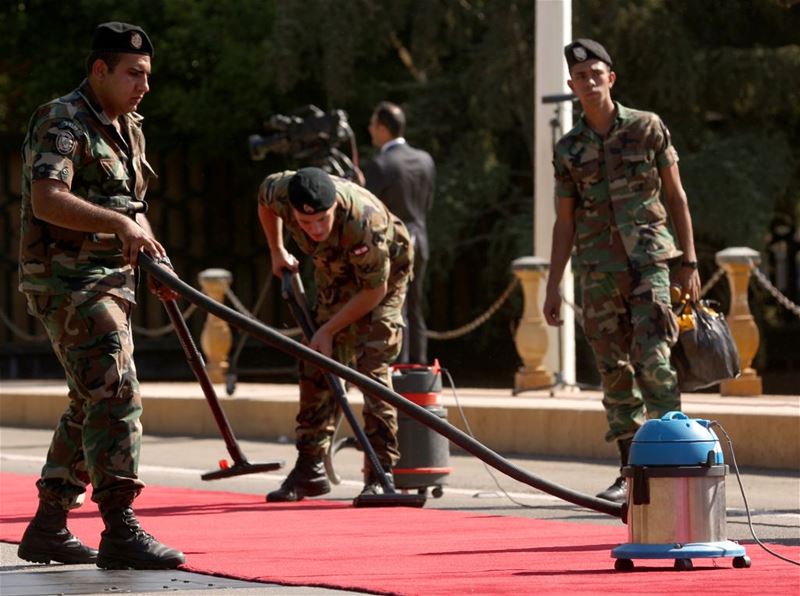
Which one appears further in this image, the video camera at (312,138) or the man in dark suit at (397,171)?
the video camera at (312,138)

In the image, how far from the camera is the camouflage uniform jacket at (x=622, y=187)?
874 centimetres

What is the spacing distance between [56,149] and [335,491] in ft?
13.1

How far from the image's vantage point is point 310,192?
856 centimetres

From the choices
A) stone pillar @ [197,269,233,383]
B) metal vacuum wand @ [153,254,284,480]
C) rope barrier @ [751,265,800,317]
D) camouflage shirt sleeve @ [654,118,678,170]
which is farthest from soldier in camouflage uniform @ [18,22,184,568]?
stone pillar @ [197,269,233,383]

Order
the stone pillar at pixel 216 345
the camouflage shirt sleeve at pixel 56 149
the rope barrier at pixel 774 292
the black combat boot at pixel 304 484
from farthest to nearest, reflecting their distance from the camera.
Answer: the stone pillar at pixel 216 345
the rope barrier at pixel 774 292
the black combat boot at pixel 304 484
the camouflage shirt sleeve at pixel 56 149

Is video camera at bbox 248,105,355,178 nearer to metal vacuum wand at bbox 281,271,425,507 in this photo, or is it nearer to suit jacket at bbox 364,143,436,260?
suit jacket at bbox 364,143,436,260

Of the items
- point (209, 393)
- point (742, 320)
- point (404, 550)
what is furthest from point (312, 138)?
point (404, 550)

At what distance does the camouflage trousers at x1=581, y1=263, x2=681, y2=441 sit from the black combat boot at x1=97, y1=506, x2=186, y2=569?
2744mm

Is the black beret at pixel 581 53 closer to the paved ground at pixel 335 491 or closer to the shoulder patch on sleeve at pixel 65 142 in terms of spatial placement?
the paved ground at pixel 335 491

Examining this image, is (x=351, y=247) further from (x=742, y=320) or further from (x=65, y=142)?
(x=742, y=320)

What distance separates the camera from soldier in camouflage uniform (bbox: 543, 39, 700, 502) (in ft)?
28.5

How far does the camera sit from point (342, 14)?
2391 cm

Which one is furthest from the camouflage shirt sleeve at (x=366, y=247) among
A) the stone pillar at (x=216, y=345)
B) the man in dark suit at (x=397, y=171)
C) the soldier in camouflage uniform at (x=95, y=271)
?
the stone pillar at (x=216, y=345)

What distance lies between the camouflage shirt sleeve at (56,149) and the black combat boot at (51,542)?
1201mm
